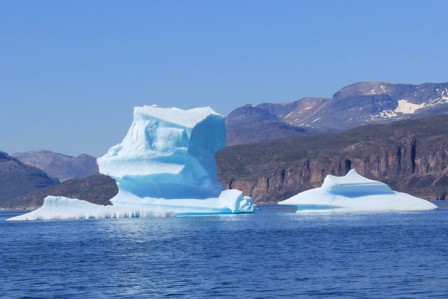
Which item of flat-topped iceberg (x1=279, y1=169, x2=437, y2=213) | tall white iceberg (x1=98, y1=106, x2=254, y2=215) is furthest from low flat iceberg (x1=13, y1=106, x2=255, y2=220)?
flat-topped iceberg (x1=279, y1=169, x2=437, y2=213)

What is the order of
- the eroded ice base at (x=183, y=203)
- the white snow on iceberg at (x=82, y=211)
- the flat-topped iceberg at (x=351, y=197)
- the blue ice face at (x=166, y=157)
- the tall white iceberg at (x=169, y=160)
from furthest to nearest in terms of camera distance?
the flat-topped iceberg at (x=351, y=197) < the eroded ice base at (x=183, y=203) < the white snow on iceberg at (x=82, y=211) < the tall white iceberg at (x=169, y=160) < the blue ice face at (x=166, y=157)

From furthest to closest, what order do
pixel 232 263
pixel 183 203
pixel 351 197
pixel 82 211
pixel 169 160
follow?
pixel 351 197 → pixel 183 203 → pixel 82 211 → pixel 169 160 → pixel 232 263

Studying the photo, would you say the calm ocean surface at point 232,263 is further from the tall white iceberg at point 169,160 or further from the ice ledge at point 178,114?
the ice ledge at point 178,114

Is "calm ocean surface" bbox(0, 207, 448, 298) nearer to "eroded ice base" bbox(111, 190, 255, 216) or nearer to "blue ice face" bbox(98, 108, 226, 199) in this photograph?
"blue ice face" bbox(98, 108, 226, 199)

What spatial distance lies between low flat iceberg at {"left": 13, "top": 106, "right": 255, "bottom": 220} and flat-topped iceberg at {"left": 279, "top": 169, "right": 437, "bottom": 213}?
769 cm

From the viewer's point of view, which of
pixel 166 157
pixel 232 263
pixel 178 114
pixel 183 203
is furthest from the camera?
pixel 183 203

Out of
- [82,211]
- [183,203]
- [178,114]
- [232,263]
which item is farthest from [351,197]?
[232,263]

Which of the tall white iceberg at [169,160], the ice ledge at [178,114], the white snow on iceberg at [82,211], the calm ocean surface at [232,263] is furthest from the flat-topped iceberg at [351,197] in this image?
the calm ocean surface at [232,263]

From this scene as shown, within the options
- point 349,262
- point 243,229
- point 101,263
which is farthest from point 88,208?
point 349,262

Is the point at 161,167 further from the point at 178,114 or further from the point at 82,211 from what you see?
the point at 82,211

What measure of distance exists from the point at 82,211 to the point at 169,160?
28.3 feet

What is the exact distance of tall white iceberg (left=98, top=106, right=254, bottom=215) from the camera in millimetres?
78312

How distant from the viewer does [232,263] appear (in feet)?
137

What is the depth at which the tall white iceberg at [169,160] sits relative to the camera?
7831 cm
